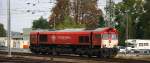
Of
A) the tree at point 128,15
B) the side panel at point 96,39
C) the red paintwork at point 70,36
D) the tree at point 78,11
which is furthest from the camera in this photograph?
the tree at point 128,15

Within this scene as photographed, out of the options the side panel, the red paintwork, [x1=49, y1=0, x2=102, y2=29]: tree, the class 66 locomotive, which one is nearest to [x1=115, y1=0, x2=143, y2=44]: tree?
[x1=49, y1=0, x2=102, y2=29]: tree

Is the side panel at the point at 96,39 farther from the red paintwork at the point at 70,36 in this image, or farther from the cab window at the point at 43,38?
the cab window at the point at 43,38

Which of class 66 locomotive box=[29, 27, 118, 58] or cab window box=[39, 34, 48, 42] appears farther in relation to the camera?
cab window box=[39, 34, 48, 42]

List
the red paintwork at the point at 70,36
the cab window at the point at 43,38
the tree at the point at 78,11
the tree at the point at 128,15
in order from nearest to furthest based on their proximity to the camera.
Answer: the red paintwork at the point at 70,36 → the cab window at the point at 43,38 → the tree at the point at 78,11 → the tree at the point at 128,15

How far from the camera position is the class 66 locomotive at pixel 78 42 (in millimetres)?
43875

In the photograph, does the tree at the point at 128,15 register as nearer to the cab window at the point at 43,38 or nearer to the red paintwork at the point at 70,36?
the cab window at the point at 43,38

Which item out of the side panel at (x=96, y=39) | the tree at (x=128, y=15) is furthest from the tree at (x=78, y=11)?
the side panel at (x=96, y=39)

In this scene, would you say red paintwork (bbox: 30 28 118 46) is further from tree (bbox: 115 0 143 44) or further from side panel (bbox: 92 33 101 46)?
tree (bbox: 115 0 143 44)

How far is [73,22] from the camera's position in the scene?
90.3m

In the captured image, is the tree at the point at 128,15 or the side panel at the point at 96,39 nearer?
the side panel at the point at 96,39

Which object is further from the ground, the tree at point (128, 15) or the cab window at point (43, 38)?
the tree at point (128, 15)

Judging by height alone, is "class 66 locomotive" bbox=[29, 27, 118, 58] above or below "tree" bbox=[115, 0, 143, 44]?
below

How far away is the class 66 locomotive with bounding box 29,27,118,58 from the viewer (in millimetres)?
43875

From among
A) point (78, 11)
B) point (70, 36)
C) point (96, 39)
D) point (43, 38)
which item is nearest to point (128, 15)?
point (78, 11)
